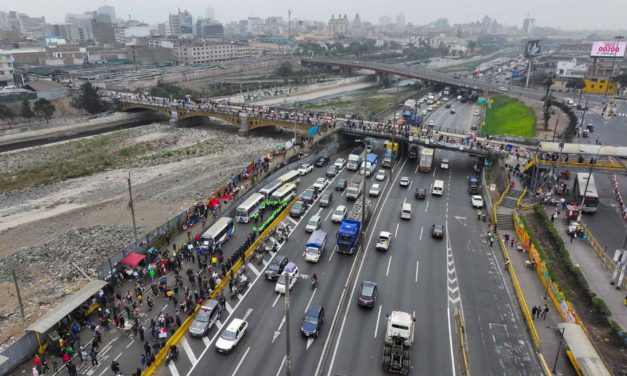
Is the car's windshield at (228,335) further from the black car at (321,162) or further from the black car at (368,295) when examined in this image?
the black car at (321,162)

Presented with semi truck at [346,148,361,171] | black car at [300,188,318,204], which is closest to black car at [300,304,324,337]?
black car at [300,188,318,204]

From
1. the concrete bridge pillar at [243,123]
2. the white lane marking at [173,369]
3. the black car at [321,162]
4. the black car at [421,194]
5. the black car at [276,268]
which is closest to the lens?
the white lane marking at [173,369]

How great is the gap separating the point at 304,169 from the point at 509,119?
56175 mm

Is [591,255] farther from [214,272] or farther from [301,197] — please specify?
[214,272]

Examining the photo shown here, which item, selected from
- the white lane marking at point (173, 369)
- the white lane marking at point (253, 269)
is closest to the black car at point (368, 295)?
the white lane marking at point (253, 269)

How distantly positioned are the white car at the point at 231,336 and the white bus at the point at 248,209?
18.3 m

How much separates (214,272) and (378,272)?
1356cm

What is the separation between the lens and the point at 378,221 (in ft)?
155

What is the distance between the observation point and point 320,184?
183 ft

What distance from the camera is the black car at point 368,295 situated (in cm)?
3180

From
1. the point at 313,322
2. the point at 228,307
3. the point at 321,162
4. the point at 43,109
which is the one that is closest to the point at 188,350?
the point at 228,307

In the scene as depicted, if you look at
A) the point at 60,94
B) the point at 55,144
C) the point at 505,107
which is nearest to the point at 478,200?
the point at 505,107

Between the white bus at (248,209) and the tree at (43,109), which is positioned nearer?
the white bus at (248,209)

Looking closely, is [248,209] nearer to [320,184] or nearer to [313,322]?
[320,184]
